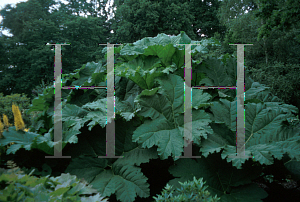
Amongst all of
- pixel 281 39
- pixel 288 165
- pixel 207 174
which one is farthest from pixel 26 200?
pixel 281 39

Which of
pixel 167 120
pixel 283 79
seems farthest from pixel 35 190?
pixel 283 79

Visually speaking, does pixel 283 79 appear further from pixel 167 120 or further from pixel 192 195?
pixel 192 195

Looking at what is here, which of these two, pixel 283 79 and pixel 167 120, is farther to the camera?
pixel 283 79

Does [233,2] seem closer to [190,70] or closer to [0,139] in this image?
[190,70]

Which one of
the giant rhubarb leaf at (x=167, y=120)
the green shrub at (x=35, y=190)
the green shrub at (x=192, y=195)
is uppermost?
the giant rhubarb leaf at (x=167, y=120)

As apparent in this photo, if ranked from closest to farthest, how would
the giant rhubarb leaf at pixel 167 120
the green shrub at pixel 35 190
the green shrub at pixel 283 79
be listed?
the green shrub at pixel 35 190
the giant rhubarb leaf at pixel 167 120
the green shrub at pixel 283 79

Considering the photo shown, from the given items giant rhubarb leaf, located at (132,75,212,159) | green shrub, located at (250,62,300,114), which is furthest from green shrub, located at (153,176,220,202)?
green shrub, located at (250,62,300,114)

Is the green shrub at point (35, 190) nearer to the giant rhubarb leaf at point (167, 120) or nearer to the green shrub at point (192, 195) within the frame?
the green shrub at point (192, 195)

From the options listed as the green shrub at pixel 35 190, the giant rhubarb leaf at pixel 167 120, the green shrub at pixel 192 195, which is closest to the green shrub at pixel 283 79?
the giant rhubarb leaf at pixel 167 120

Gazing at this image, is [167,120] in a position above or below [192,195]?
above

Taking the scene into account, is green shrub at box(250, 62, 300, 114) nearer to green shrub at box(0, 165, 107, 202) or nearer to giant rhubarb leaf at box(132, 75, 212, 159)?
giant rhubarb leaf at box(132, 75, 212, 159)

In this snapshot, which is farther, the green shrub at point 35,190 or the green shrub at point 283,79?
the green shrub at point 283,79

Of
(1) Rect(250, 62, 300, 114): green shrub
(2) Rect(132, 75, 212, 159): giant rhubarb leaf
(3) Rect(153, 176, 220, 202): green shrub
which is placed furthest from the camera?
(1) Rect(250, 62, 300, 114): green shrub

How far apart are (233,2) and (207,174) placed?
44.8 feet
